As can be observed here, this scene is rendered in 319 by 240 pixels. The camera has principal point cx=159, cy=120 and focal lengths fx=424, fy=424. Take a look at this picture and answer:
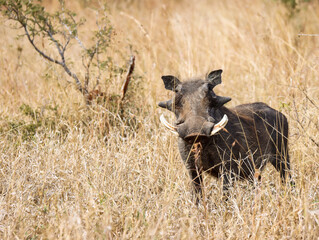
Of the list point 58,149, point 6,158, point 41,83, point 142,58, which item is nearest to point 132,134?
point 58,149

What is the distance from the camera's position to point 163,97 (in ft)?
16.8

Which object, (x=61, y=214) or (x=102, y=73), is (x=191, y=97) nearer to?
(x=61, y=214)

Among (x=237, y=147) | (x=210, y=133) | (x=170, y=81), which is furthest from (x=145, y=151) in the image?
(x=210, y=133)

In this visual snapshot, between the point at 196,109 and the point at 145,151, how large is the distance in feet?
2.86

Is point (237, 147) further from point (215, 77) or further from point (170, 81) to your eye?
point (170, 81)

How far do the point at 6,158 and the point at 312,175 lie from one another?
2693 millimetres

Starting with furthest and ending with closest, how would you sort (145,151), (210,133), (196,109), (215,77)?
1. (145,151)
2. (215,77)
3. (196,109)
4. (210,133)

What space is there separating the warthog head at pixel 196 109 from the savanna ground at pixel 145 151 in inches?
16.5

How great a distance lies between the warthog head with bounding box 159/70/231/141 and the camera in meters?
2.95

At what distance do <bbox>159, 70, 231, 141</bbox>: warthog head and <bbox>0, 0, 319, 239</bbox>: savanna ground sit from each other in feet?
1.38

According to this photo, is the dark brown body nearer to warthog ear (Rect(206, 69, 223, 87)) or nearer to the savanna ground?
the savanna ground

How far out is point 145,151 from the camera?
382 cm

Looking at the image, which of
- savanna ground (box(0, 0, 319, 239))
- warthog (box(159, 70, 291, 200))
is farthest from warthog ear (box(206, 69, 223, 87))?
savanna ground (box(0, 0, 319, 239))

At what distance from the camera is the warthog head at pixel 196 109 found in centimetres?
295
